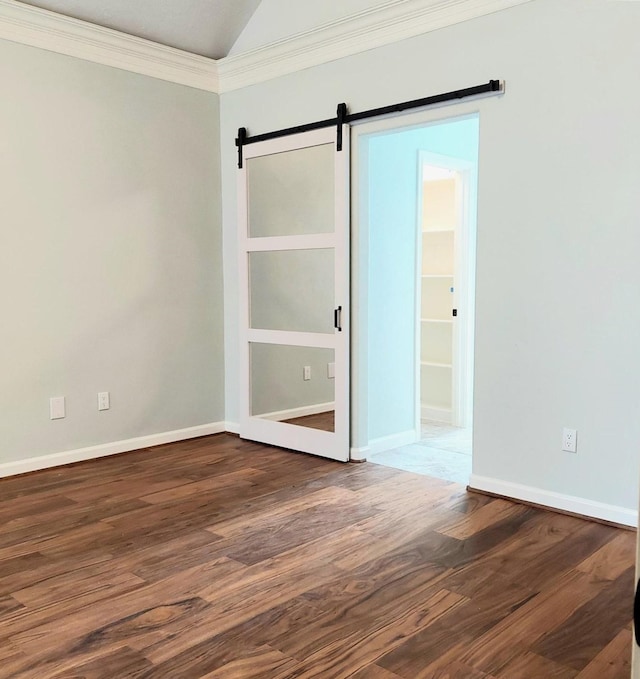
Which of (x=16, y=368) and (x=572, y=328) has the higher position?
(x=572, y=328)

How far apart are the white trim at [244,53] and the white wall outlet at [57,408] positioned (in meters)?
2.09

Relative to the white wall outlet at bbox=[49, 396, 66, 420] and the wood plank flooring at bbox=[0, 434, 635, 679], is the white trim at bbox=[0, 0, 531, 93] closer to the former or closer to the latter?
the white wall outlet at bbox=[49, 396, 66, 420]

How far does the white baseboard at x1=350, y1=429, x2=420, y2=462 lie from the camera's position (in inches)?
165

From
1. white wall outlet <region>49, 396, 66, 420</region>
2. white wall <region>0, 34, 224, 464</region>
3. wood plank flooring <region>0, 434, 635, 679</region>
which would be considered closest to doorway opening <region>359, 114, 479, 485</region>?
wood plank flooring <region>0, 434, 635, 679</region>

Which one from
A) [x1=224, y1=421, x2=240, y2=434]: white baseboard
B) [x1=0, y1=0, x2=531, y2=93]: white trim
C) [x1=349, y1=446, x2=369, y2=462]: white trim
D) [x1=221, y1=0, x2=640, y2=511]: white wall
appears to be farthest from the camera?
[x1=224, y1=421, x2=240, y2=434]: white baseboard

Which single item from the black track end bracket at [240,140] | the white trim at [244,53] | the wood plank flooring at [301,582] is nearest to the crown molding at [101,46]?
the white trim at [244,53]

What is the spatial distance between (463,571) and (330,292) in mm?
2047

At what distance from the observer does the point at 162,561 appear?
107 inches

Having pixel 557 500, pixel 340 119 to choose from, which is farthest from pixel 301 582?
pixel 340 119

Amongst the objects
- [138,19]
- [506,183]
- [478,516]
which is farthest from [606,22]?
[138,19]

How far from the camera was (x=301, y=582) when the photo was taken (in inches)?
99.4

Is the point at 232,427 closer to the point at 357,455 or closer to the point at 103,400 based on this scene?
the point at 103,400

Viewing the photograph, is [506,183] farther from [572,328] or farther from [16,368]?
[16,368]

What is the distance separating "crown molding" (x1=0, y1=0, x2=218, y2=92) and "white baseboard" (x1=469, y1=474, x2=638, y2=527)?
3300 millimetres
